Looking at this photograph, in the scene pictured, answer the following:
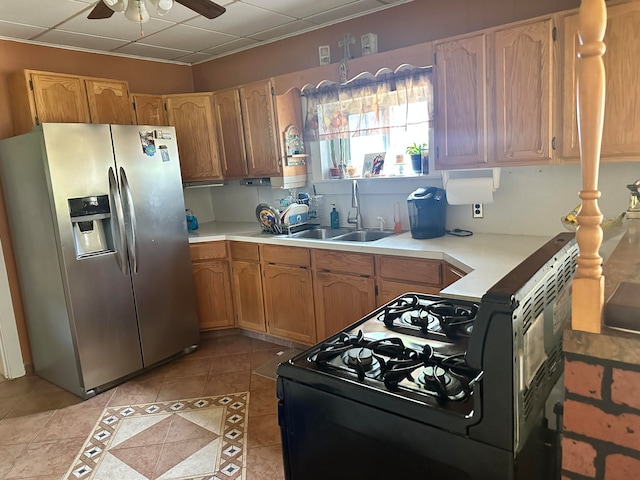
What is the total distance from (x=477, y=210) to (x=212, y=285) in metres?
2.18

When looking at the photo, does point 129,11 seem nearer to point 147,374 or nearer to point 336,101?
point 336,101

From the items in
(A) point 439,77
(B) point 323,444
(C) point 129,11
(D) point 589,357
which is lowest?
(B) point 323,444

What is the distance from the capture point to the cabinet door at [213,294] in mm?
3811

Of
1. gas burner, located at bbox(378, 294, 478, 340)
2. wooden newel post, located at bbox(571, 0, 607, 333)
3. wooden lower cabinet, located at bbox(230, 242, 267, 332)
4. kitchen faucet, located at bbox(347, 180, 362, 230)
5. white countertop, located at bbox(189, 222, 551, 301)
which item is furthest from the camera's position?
wooden lower cabinet, located at bbox(230, 242, 267, 332)

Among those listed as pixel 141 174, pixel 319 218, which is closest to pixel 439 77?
pixel 319 218

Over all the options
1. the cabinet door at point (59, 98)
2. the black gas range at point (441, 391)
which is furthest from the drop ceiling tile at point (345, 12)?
the black gas range at point (441, 391)

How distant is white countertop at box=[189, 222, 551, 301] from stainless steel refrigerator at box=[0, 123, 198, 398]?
55 cm

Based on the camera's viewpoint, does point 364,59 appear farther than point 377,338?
Yes

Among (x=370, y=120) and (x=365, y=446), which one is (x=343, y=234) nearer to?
(x=370, y=120)

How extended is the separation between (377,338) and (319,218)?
101 inches

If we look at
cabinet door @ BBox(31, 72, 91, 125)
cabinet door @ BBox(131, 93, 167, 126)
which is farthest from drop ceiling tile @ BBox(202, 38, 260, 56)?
cabinet door @ BBox(31, 72, 91, 125)

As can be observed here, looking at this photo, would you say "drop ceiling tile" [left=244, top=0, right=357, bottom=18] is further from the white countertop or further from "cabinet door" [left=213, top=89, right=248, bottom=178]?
the white countertop

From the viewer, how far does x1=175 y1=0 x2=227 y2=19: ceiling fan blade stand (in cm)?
204

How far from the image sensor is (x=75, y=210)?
9.62 feet
